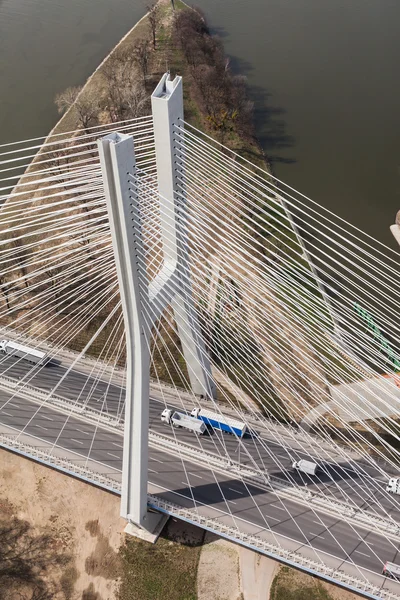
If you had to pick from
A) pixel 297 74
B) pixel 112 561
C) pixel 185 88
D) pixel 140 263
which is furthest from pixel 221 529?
pixel 297 74

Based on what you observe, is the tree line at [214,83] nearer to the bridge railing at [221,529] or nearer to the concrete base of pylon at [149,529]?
the bridge railing at [221,529]

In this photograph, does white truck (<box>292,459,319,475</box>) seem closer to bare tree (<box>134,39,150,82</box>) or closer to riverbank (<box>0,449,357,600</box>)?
riverbank (<box>0,449,357,600</box>)

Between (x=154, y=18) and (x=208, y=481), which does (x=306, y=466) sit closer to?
(x=208, y=481)

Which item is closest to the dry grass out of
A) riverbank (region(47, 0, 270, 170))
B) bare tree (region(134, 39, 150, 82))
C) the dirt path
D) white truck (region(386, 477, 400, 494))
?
white truck (region(386, 477, 400, 494))

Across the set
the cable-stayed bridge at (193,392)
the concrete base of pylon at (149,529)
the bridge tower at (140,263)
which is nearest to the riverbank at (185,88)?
the cable-stayed bridge at (193,392)

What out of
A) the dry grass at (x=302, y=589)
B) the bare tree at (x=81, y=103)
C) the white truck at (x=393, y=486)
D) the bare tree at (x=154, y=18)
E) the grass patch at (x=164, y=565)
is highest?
the bare tree at (x=154, y=18)

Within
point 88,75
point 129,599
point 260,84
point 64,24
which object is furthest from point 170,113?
point 64,24

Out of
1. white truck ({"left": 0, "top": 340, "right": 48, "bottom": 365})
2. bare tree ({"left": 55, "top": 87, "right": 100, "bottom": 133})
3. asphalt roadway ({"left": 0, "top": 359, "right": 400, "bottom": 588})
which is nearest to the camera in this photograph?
asphalt roadway ({"left": 0, "top": 359, "right": 400, "bottom": 588})

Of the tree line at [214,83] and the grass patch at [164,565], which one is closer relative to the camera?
the grass patch at [164,565]

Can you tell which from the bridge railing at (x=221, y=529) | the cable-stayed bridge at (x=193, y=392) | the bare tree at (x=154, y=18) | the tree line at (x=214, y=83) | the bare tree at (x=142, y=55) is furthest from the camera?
the bare tree at (x=154, y=18)
